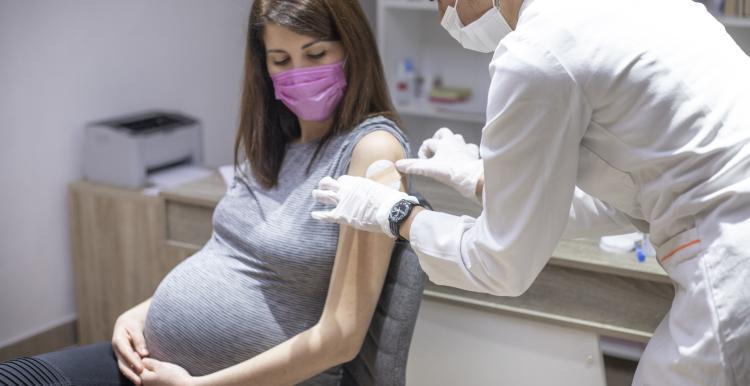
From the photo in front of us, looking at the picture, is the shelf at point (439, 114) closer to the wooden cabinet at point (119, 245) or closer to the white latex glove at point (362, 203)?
the wooden cabinet at point (119, 245)

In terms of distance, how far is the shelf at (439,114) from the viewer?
10.6ft

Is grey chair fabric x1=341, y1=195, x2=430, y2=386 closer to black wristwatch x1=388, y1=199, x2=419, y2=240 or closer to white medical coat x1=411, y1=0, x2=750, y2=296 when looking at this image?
black wristwatch x1=388, y1=199, x2=419, y2=240

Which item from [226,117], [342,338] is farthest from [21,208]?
[342,338]

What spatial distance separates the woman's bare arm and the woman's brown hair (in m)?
0.12

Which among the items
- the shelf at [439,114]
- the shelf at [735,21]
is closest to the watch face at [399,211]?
the shelf at [735,21]

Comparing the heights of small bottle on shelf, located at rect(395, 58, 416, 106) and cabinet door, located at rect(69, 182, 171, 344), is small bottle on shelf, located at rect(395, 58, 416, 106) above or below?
above

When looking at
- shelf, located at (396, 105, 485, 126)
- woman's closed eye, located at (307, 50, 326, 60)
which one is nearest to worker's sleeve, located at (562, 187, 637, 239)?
woman's closed eye, located at (307, 50, 326, 60)

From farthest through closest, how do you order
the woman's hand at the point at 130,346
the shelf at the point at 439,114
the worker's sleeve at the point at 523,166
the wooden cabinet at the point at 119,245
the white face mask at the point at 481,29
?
the shelf at the point at 439,114
the wooden cabinet at the point at 119,245
the woman's hand at the point at 130,346
the white face mask at the point at 481,29
the worker's sleeve at the point at 523,166

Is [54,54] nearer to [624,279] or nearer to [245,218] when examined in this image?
[245,218]

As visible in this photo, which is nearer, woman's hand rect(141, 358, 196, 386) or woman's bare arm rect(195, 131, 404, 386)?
woman's bare arm rect(195, 131, 404, 386)

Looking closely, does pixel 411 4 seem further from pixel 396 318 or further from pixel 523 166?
pixel 523 166

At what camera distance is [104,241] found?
103 inches

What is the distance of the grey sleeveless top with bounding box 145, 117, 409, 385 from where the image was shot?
146 centimetres

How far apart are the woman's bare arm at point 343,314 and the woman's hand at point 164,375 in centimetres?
6
